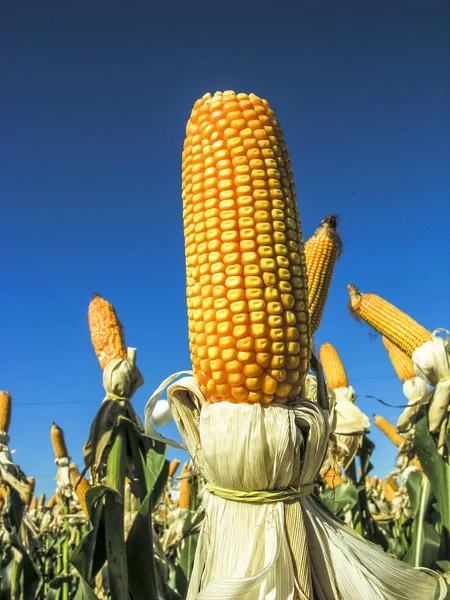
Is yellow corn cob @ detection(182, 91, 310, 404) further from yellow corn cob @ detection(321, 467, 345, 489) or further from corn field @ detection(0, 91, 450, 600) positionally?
yellow corn cob @ detection(321, 467, 345, 489)

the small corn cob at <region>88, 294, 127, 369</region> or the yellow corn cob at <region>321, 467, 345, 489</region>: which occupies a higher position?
the small corn cob at <region>88, 294, 127, 369</region>

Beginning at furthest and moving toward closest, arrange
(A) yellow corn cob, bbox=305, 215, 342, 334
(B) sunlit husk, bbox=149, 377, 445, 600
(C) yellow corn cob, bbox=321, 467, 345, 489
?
(A) yellow corn cob, bbox=305, 215, 342, 334, (C) yellow corn cob, bbox=321, 467, 345, 489, (B) sunlit husk, bbox=149, 377, 445, 600

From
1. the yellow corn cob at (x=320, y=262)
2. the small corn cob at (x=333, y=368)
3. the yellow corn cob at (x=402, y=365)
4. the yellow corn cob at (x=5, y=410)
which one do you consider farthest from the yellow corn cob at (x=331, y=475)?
the yellow corn cob at (x=5, y=410)

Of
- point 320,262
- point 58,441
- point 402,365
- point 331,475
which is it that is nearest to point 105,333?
point 320,262

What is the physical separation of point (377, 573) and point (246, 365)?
3.42ft

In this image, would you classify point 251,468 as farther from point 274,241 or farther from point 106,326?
point 106,326

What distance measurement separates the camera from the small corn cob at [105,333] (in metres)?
5.56

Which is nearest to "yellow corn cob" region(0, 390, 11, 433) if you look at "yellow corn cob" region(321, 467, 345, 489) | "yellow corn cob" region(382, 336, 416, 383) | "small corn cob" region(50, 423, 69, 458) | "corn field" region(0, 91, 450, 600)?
"small corn cob" region(50, 423, 69, 458)

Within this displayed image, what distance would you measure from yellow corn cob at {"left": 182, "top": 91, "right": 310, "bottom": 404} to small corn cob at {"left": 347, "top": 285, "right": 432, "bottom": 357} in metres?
3.98

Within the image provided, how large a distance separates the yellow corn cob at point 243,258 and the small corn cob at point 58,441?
41.5 feet

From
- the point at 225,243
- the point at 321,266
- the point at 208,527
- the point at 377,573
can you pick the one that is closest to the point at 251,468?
the point at 208,527

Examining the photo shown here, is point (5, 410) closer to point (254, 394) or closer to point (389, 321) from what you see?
point (389, 321)

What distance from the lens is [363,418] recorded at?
6098 mm

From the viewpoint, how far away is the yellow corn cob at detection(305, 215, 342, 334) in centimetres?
479
